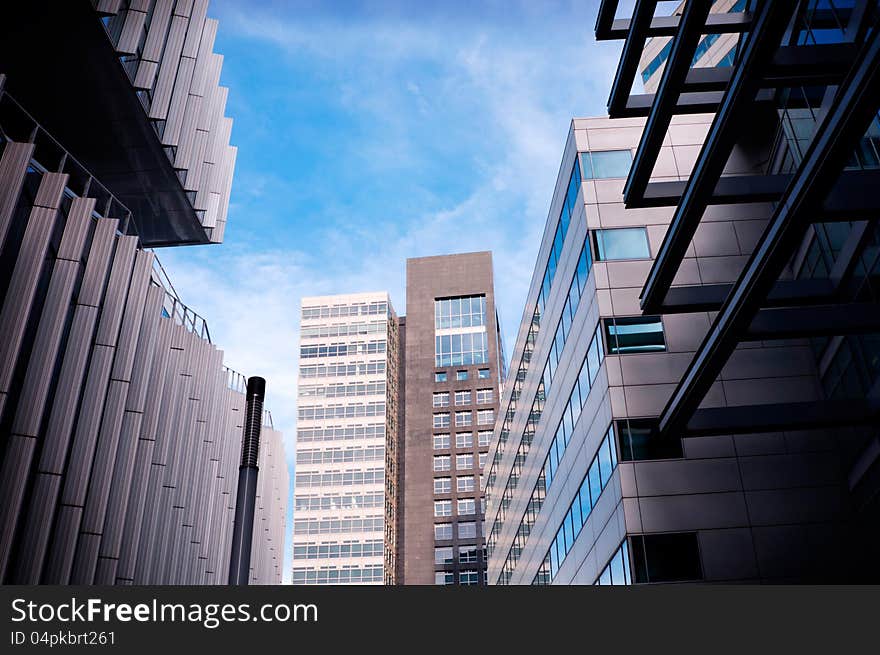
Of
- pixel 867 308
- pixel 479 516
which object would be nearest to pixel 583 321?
pixel 867 308

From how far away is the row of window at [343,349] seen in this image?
131 metres

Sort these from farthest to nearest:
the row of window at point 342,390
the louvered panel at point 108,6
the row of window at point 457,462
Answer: the row of window at point 342,390, the row of window at point 457,462, the louvered panel at point 108,6

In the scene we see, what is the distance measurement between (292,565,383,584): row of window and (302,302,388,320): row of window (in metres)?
39.9

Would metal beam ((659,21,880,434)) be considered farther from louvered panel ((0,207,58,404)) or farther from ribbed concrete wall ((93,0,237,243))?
ribbed concrete wall ((93,0,237,243))

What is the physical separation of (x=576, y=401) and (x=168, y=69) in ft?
83.4

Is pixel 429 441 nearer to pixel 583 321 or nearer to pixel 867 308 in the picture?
pixel 583 321

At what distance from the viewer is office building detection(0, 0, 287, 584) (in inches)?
1062

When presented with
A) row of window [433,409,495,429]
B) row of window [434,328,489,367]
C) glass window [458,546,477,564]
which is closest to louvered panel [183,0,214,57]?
row of window [433,409,495,429]

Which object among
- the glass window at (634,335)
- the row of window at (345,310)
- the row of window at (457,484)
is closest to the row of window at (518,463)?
the glass window at (634,335)

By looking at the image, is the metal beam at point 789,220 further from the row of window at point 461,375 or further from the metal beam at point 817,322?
the row of window at point 461,375

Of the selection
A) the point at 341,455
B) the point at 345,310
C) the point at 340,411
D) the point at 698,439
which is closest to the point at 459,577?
the point at 341,455

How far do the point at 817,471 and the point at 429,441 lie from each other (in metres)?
87.4

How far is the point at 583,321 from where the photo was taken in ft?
111

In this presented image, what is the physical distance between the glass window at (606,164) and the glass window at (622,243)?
2.69 meters
